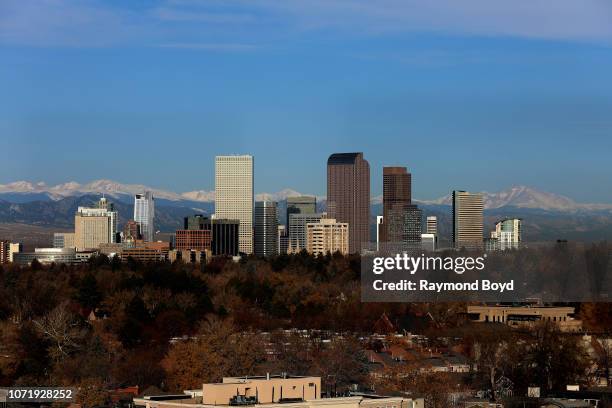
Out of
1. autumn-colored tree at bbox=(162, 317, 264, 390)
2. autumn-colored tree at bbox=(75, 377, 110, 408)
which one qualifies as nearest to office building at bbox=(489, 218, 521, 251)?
autumn-colored tree at bbox=(162, 317, 264, 390)

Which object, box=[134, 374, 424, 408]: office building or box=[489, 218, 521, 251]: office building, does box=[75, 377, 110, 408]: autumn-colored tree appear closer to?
box=[134, 374, 424, 408]: office building

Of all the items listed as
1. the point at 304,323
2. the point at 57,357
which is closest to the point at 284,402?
the point at 57,357

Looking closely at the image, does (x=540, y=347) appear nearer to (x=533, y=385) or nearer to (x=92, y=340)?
(x=533, y=385)

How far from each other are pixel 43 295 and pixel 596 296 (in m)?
29.4

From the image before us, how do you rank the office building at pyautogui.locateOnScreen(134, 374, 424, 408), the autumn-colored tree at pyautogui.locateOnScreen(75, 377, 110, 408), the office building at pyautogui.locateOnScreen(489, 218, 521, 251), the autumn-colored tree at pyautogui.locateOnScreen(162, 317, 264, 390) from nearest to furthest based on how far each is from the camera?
the office building at pyautogui.locateOnScreen(134, 374, 424, 408)
the autumn-colored tree at pyautogui.locateOnScreen(75, 377, 110, 408)
the autumn-colored tree at pyautogui.locateOnScreen(162, 317, 264, 390)
the office building at pyautogui.locateOnScreen(489, 218, 521, 251)

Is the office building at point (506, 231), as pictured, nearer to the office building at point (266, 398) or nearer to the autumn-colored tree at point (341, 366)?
the autumn-colored tree at point (341, 366)

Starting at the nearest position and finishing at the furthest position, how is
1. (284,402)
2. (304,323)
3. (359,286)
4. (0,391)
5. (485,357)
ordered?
(284,402), (0,391), (485,357), (304,323), (359,286)

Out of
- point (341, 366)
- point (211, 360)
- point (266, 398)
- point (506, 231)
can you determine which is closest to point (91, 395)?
point (266, 398)

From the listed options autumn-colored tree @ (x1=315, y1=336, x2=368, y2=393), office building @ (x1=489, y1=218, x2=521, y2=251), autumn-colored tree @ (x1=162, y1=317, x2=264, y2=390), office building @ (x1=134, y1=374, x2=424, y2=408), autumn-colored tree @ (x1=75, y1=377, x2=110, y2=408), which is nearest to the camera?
office building @ (x1=134, y1=374, x2=424, y2=408)

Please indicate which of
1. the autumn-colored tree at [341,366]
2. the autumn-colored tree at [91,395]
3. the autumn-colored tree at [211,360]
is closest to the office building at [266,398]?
the autumn-colored tree at [91,395]

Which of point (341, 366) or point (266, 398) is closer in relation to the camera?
point (266, 398)

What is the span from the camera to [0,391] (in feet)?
154

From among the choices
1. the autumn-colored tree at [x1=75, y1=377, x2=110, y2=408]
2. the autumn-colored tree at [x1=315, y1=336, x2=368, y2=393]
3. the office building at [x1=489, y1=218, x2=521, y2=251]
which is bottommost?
the autumn-colored tree at [x1=75, y1=377, x2=110, y2=408]

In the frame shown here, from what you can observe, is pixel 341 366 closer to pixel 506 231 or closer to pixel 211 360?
pixel 211 360
